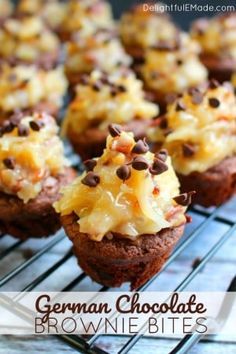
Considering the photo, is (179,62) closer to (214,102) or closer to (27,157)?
(214,102)

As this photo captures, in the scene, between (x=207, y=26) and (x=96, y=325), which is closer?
(x=96, y=325)

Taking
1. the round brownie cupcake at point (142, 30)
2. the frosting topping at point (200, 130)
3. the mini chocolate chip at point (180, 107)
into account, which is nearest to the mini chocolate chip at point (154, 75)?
the round brownie cupcake at point (142, 30)

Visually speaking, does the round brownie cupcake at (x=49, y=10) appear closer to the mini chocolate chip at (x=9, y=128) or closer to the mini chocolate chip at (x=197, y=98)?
the mini chocolate chip at (x=197, y=98)

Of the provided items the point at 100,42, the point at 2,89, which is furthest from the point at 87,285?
the point at 100,42

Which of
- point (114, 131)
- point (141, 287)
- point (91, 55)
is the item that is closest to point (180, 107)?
point (114, 131)

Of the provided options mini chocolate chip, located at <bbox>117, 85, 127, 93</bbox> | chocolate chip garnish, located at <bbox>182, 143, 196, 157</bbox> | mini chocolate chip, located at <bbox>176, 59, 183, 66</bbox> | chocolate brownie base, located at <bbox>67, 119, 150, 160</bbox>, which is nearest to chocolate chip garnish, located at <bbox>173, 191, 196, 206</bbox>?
chocolate chip garnish, located at <bbox>182, 143, 196, 157</bbox>

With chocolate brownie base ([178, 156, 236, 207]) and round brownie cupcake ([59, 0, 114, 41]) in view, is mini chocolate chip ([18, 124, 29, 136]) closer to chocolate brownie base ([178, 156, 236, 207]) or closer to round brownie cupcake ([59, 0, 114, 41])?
chocolate brownie base ([178, 156, 236, 207])

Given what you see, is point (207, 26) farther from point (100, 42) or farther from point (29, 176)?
point (29, 176)
